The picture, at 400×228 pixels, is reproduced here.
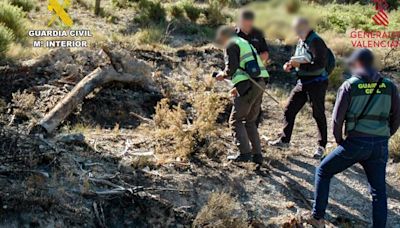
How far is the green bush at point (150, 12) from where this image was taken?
1396 centimetres

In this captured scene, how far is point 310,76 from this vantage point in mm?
A: 7031

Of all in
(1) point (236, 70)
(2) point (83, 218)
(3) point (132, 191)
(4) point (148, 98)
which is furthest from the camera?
(4) point (148, 98)

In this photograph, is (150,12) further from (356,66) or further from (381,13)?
(356,66)

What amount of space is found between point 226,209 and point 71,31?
7005 millimetres

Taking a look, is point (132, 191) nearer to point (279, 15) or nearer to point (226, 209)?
point (226, 209)

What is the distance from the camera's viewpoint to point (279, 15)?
698cm

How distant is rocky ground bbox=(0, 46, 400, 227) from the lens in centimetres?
546

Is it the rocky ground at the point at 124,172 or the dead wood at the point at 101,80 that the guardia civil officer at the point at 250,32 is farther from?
the dead wood at the point at 101,80

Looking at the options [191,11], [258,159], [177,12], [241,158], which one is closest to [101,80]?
[241,158]

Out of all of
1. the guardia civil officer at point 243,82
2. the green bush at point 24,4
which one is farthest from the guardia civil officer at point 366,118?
the green bush at point 24,4

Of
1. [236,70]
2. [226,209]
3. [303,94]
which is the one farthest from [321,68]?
[226,209]

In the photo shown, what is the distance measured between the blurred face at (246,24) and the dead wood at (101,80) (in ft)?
8.63

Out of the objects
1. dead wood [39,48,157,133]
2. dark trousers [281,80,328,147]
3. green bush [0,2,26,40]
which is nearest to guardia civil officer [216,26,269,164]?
dark trousers [281,80,328,147]

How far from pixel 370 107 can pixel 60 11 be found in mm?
9394
